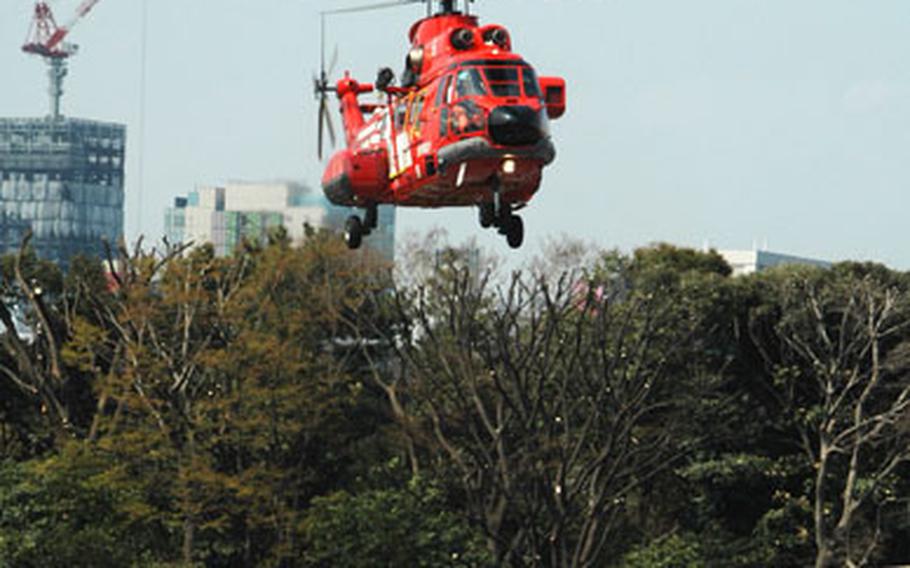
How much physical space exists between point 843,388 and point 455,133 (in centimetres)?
3796

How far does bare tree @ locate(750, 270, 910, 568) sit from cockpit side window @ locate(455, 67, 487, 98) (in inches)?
1280

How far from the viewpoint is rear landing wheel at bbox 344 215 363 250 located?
1283 inches

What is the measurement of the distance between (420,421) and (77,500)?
39.0 feet

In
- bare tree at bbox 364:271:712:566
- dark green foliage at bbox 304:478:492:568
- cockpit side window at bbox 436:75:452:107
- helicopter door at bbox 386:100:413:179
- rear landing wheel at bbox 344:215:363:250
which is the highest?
cockpit side window at bbox 436:75:452:107

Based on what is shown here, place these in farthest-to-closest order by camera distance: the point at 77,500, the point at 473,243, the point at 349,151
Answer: the point at 473,243, the point at 77,500, the point at 349,151

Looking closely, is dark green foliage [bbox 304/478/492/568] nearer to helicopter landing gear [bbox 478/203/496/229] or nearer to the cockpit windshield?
helicopter landing gear [bbox 478/203/496/229]

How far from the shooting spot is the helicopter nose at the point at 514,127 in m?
27.4

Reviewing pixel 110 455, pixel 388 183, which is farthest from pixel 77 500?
pixel 388 183

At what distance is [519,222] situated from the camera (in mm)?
29406

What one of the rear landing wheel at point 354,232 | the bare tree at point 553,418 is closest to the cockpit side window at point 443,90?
the rear landing wheel at point 354,232

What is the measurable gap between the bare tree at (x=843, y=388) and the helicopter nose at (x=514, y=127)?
108ft

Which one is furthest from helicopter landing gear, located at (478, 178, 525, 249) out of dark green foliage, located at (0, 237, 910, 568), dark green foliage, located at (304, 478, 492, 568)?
dark green foliage, located at (304, 478, 492, 568)

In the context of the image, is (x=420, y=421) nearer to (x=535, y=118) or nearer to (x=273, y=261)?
(x=273, y=261)

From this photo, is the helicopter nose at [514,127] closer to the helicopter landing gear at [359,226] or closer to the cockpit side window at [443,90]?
the cockpit side window at [443,90]
